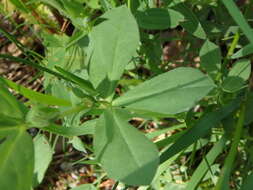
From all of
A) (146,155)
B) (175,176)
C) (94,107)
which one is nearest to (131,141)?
(146,155)

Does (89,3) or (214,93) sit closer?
(214,93)

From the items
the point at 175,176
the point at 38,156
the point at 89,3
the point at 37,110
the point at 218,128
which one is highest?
the point at 89,3

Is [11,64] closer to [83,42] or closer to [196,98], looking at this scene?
[83,42]

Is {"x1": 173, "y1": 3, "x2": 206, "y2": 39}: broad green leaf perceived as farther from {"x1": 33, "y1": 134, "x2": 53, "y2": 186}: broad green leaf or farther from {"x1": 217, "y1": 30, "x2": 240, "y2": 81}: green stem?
{"x1": 33, "y1": 134, "x2": 53, "y2": 186}: broad green leaf

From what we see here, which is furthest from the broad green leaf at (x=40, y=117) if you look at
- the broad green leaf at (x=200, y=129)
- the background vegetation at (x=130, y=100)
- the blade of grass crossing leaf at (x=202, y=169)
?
the blade of grass crossing leaf at (x=202, y=169)

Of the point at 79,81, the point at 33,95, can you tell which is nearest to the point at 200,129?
the point at 79,81

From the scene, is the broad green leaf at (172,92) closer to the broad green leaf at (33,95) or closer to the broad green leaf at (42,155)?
the broad green leaf at (33,95)
